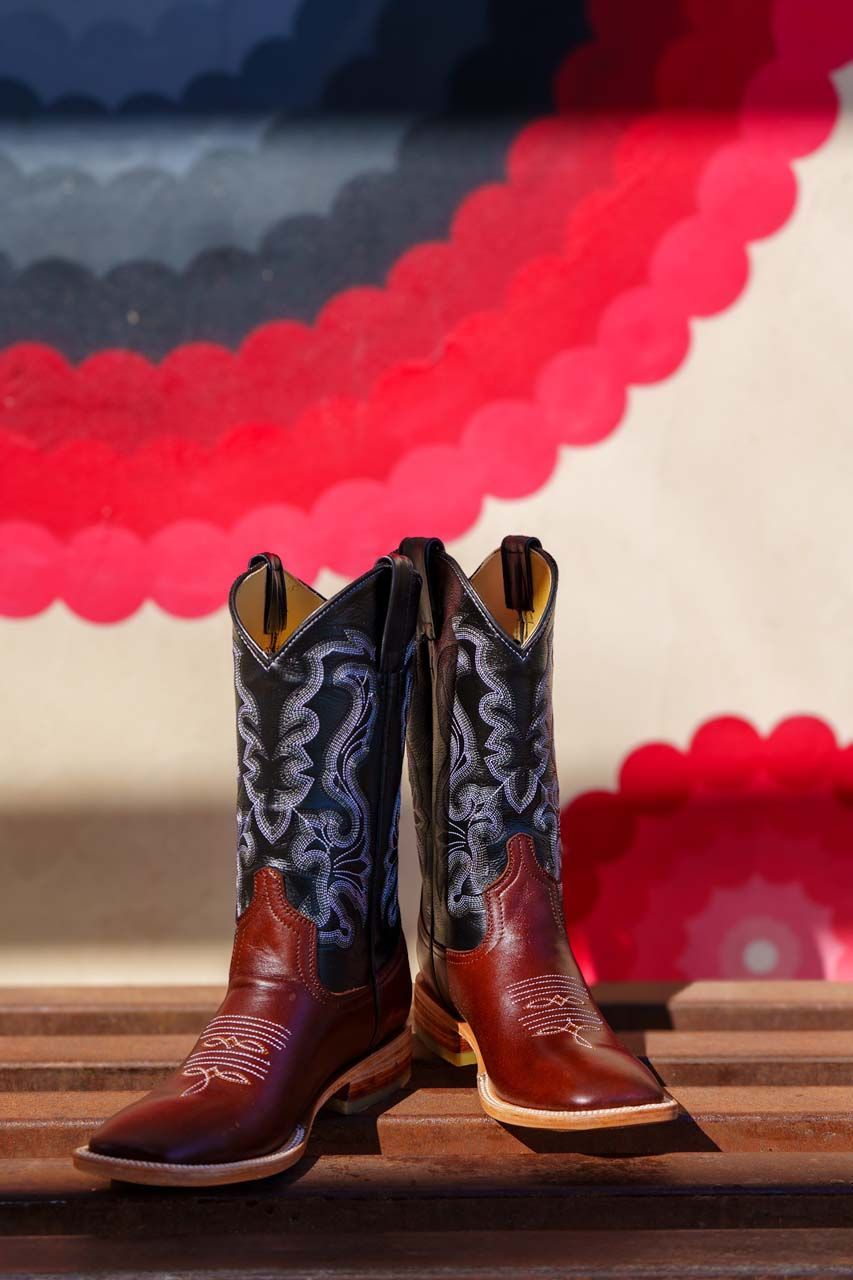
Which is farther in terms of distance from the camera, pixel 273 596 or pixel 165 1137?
pixel 273 596

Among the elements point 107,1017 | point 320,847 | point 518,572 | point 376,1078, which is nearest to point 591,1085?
point 376,1078

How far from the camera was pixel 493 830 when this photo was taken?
1.28 metres

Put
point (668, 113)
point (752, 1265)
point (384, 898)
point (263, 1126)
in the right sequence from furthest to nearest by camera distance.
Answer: point (668, 113), point (384, 898), point (263, 1126), point (752, 1265)

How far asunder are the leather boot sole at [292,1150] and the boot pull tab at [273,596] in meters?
0.51

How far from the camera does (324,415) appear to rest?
1820 mm

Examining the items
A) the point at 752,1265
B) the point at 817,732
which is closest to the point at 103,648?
the point at 817,732

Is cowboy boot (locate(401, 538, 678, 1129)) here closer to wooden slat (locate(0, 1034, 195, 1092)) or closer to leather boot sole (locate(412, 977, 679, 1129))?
leather boot sole (locate(412, 977, 679, 1129))

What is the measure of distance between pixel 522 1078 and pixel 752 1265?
10.8 inches

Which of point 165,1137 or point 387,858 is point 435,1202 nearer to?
point 165,1137

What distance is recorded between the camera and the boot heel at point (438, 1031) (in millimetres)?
1313

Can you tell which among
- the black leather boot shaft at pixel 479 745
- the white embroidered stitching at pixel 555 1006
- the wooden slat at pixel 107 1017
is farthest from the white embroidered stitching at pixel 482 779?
the wooden slat at pixel 107 1017

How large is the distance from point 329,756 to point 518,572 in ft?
1.14

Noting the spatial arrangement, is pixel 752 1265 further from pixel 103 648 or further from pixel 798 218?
pixel 798 218

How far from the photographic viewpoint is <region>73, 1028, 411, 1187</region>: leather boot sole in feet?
3.18
